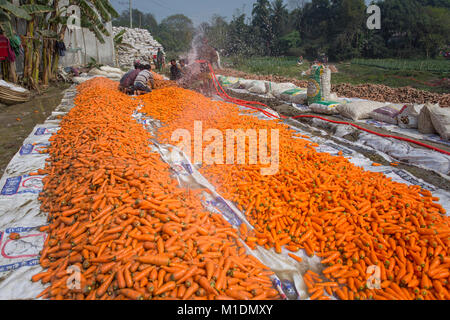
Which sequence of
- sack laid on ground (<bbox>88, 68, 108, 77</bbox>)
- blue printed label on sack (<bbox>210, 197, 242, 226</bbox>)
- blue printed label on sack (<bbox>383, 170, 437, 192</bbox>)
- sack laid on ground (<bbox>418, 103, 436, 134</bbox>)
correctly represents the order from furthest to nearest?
sack laid on ground (<bbox>88, 68, 108, 77</bbox>) < sack laid on ground (<bbox>418, 103, 436, 134</bbox>) < blue printed label on sack (<bbox>383, 170, 437, 192</bbox>) < blue printed label on sack (<bbox>210, 197, 242, 226</bbox>)

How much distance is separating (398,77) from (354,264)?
1579 cm

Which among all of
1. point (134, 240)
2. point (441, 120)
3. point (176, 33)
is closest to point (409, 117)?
point (441, 120)

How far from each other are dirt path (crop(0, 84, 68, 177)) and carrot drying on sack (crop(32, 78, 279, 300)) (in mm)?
1823

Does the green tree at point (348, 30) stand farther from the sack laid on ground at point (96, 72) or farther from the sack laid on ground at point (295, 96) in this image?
the sack laid on ground at point (96, 72)

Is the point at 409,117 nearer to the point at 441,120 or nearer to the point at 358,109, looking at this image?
the point at 441,120

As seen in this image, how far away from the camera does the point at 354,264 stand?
2232 millimetres

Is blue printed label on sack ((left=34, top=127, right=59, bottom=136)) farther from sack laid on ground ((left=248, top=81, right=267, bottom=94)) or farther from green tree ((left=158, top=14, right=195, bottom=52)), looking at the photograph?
green tree ((left=158, top=14, right=195, bottom=52))

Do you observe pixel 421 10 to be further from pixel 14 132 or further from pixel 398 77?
pixel 14 132

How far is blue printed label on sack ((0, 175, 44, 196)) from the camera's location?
3158mm

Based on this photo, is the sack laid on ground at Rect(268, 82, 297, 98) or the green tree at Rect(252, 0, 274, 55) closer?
the sack laid on ground at Rect(268, 82, 297, 98)

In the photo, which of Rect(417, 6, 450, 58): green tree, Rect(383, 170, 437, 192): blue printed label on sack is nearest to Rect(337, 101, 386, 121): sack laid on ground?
Rect(383, 170, 437, 192): blue printed label on sack
